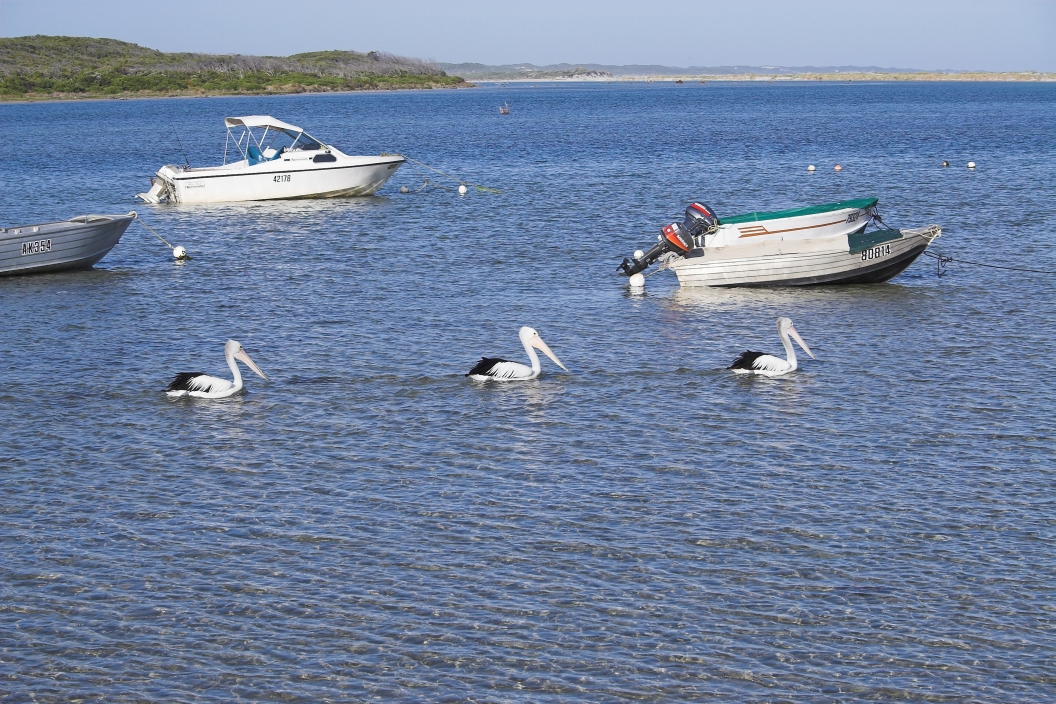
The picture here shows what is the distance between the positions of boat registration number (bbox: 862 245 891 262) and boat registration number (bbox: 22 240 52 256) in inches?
673

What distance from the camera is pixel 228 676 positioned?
921 centimetres

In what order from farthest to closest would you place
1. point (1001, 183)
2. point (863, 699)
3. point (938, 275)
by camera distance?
point (1001, 183), point (938, 275), point (863, 699)

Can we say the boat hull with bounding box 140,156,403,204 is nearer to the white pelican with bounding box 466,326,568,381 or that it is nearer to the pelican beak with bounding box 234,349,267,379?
the pelican beak with bounding box 234,349,267,379

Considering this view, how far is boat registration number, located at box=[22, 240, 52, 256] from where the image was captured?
2602cm

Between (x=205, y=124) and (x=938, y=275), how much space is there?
8147 cm

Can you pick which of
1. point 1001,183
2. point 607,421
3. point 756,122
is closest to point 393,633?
point 607,421

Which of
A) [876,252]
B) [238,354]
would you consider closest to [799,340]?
[876,252]

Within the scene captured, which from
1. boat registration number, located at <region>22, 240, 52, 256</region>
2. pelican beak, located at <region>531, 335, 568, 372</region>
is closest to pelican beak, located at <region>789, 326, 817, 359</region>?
pelican beak, located at <region>531, 335, 568, 372</region>

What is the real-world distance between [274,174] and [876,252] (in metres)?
22.0

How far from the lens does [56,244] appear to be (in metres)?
26.3

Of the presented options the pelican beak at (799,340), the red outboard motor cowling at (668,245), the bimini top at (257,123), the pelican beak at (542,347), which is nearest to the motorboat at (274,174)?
the bimini top at (257,123)

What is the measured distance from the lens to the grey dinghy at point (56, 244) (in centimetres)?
2589

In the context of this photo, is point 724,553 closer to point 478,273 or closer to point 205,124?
point 478,273

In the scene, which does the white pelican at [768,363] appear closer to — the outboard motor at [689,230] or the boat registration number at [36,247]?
the outboard motor at [689,230]
